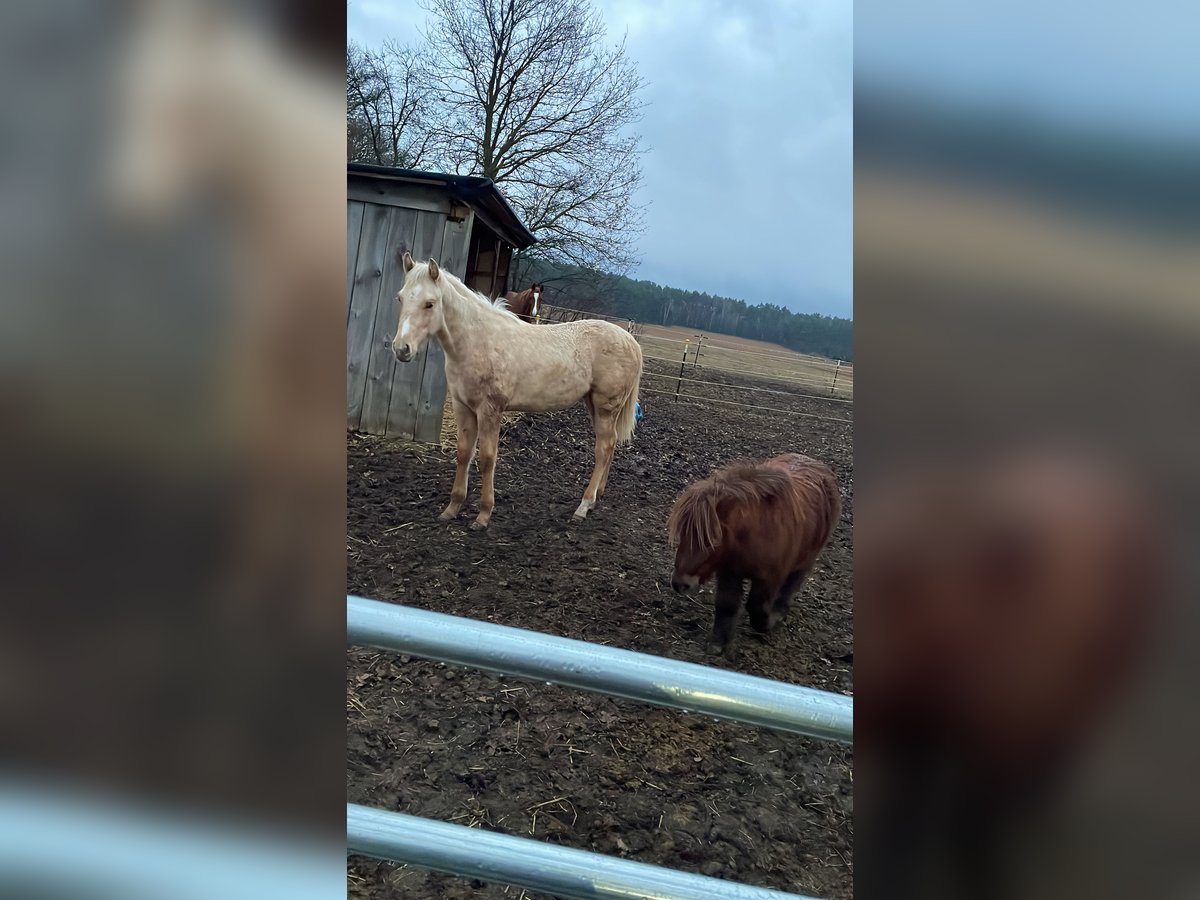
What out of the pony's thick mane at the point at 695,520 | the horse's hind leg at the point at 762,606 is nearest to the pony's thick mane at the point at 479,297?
the pony's thick mane at the point at 695,520

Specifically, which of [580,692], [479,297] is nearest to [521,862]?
[580,692]

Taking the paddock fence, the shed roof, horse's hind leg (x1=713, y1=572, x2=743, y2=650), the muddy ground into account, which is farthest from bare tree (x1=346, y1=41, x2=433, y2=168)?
horse's hind leg (x1=713, y1=572, x2=743, y2=650)

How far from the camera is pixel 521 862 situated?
1.72 ft

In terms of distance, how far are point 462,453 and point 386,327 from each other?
0.14 metres

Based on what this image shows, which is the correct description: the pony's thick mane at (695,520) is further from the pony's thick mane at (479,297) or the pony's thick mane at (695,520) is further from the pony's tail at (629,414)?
the pony's thick mane at (479,297)

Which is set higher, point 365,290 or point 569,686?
point 365,290

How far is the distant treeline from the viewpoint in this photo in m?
0.48

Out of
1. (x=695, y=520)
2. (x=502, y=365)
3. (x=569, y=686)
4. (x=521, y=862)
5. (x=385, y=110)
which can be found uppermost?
(x=385, y=110)

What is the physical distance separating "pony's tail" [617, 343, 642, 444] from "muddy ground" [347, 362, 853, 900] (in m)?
0.01

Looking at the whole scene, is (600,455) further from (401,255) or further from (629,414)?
(401,255)
